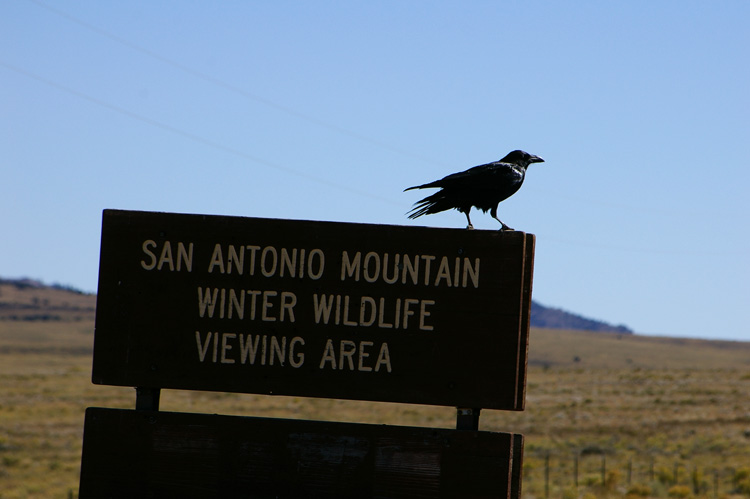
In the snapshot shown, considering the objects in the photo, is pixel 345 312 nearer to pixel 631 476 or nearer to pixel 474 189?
pixel 474 189

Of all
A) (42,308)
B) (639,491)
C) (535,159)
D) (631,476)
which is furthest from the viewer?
(42,308)

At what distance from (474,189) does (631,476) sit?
29055 millimetres

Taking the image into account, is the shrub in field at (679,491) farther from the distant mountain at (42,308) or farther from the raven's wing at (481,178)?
the distant mountain at (42,308)

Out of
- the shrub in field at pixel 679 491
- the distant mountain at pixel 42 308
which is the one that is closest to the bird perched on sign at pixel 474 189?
the shrub in field at pixel 679 491

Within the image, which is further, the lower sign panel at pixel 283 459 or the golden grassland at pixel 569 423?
the golden grassland at pixel 569 423

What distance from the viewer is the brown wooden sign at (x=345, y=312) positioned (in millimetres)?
4516

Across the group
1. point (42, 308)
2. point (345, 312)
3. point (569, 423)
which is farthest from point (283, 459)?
point (42, 308)

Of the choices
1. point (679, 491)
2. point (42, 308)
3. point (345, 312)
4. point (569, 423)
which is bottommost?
point (679, 491)

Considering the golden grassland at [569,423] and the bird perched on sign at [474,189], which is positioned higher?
the bird perched on sign at [474,189]

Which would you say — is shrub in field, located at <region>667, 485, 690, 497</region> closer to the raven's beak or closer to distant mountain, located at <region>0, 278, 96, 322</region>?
the raven's beak

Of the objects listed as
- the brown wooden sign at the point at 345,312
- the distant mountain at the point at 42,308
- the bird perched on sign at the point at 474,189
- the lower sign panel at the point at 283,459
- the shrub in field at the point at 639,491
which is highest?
the distant mountain at the point at 42,308

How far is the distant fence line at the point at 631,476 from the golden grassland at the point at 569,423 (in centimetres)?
5

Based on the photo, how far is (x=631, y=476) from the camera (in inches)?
1260

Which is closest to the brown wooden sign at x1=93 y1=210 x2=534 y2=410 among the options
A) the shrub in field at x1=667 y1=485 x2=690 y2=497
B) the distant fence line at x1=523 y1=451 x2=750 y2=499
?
the distant fence line at x1=523 y1=451 x2=750 y2=499
